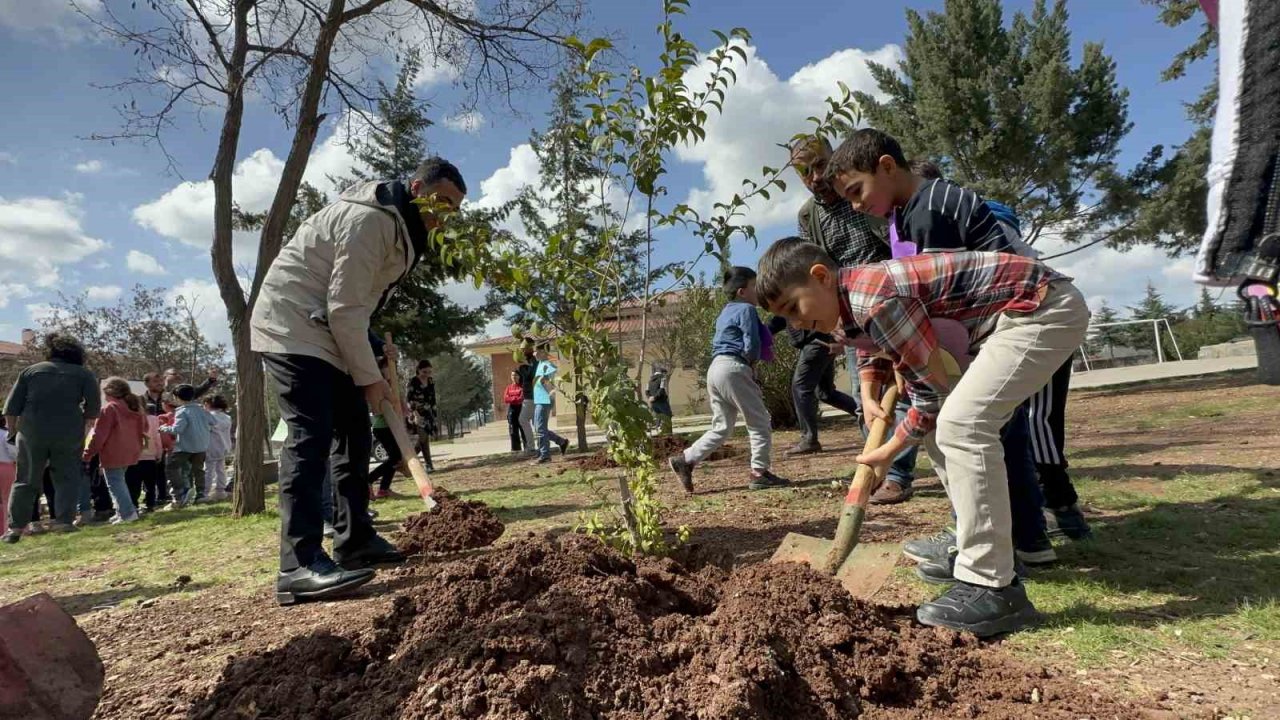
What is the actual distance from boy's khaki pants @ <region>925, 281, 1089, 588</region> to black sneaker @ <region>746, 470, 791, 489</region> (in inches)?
115

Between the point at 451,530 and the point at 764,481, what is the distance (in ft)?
7.96

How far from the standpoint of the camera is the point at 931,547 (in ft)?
9.54

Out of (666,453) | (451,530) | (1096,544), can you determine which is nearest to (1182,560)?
(1096,544)

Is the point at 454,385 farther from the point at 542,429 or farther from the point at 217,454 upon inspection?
the point at 542,429

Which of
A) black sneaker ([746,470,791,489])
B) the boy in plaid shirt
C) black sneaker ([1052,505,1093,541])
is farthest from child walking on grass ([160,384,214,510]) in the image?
black sneaker ([1052,505,1093,541])

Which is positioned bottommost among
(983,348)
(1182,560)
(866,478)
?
(1182,560)

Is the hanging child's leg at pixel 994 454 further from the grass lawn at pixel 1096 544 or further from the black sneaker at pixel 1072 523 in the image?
the black sneaker at pixel 1072 523

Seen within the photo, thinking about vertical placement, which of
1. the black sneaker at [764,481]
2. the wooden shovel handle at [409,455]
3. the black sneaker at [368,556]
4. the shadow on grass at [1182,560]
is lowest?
the shadow on grass at [1182,560]

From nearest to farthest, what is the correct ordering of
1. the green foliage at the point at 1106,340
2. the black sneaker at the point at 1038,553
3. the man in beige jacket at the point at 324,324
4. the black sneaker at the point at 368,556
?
the black sneaker at the point at 1038,553
the man in beige jacket at the point at 324,324
the black sneaker at the point at 368,556
the green foliage at the point at 1106,340

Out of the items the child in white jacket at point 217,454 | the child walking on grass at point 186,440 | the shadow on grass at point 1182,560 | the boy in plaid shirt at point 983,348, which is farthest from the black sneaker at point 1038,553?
the child in white jacket at point 217,454

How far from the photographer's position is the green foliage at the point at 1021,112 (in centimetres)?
1505

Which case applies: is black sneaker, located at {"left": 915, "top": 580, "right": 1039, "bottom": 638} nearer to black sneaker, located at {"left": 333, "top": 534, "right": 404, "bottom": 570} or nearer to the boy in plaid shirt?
the boy in plaid shirt

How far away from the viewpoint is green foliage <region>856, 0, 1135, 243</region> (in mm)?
15047

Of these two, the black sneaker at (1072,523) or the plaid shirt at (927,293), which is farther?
the black sneaker at (1072,523)
